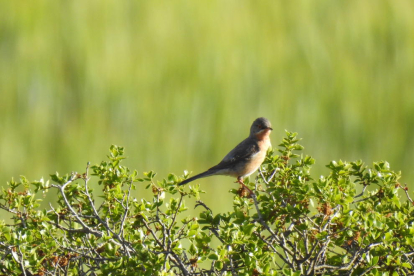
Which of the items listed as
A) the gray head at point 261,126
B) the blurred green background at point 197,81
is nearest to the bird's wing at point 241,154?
the gray head at point 261,126

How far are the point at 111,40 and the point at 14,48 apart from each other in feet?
3.47

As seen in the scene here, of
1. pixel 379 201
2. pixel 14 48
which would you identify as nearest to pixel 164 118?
pixel 14 48

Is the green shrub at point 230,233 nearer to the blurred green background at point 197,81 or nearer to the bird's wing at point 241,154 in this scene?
the bird's wing at point 241,154

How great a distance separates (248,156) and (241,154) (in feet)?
0.28

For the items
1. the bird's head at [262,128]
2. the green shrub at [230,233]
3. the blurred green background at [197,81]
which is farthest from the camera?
the blurred green background at [197,81]

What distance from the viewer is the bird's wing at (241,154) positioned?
607 cm

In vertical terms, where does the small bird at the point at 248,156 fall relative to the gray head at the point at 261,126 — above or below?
below

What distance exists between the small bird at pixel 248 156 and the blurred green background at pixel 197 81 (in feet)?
2.77

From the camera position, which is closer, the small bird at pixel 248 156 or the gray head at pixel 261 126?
the small bird at pixel 248 156

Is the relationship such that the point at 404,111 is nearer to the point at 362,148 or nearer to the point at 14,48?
the point at 362,148

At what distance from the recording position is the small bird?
6020 mm

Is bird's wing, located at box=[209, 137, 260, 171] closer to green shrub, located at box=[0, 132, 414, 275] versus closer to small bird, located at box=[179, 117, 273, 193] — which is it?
small bird, located at box=[179, 117, 273, 193]

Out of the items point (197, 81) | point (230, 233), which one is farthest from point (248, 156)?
point (230, 233)

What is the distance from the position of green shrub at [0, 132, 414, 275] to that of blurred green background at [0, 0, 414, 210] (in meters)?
2.94
